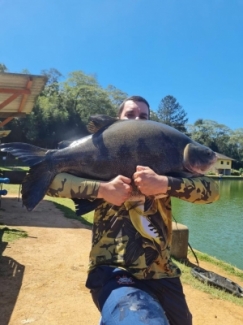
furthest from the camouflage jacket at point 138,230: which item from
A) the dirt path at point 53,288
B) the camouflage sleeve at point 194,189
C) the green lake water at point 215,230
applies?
the green lake water at point 215,230

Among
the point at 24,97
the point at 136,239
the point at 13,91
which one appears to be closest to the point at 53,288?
the point at 136,239

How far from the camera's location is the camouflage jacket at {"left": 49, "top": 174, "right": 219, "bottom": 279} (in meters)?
1.70

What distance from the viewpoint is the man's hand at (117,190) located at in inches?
63.9

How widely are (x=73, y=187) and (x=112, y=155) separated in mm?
275

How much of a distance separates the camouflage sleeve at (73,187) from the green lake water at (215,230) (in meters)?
9.10

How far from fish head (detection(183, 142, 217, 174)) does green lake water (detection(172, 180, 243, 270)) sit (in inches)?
346

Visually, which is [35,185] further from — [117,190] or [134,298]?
[134,298]

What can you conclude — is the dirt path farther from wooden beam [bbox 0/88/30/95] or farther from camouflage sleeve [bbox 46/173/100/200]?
wooden beam [bbox 0/88/30/95]

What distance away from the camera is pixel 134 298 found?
151 cm

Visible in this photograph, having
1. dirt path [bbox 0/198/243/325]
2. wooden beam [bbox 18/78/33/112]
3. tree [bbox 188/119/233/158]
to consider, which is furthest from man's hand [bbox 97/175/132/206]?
tree [bbox 188/119/233/158]

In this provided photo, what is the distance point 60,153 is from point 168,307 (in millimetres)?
1049

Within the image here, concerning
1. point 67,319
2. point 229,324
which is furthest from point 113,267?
point 229,324

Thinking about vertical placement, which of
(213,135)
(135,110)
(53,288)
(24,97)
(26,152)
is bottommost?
(53,288)

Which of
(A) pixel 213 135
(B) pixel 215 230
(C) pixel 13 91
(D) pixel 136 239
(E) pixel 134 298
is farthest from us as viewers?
(A) pixel 213 135
